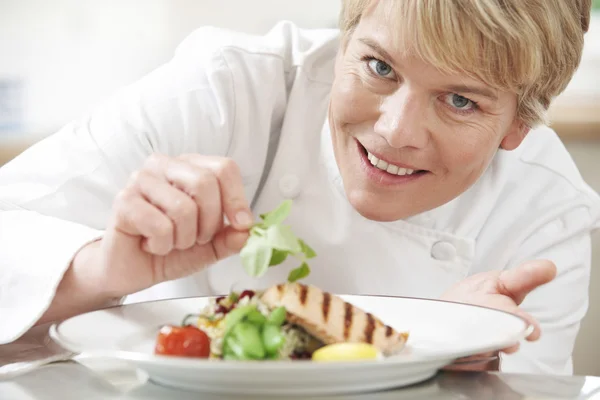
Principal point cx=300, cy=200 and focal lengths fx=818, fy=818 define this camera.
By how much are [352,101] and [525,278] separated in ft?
1.27

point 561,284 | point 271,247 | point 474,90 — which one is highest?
point 474,90

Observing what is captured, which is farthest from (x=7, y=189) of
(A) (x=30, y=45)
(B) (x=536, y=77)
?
(A) (x=30, y=45)

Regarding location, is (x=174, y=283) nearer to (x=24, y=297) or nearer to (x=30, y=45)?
(x=24, y=297)

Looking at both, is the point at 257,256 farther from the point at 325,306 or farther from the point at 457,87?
the point at 457,87

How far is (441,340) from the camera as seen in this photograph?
34.4 inches

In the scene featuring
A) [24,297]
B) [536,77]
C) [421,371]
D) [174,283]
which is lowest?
[174,283]

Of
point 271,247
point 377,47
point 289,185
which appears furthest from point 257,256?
point 289,185

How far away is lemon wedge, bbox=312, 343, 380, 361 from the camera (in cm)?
72

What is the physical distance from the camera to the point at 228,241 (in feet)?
2.93

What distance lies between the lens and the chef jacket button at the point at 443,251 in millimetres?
1461

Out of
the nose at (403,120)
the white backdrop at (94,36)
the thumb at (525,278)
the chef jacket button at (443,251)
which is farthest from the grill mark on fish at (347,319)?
the white backdrop at (94,36)

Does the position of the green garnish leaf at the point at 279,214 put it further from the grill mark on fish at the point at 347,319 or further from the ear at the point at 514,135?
the ear at the point at 514,135

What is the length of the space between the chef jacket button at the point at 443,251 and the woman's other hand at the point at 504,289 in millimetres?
360

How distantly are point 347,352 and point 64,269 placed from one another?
1.32 ft
